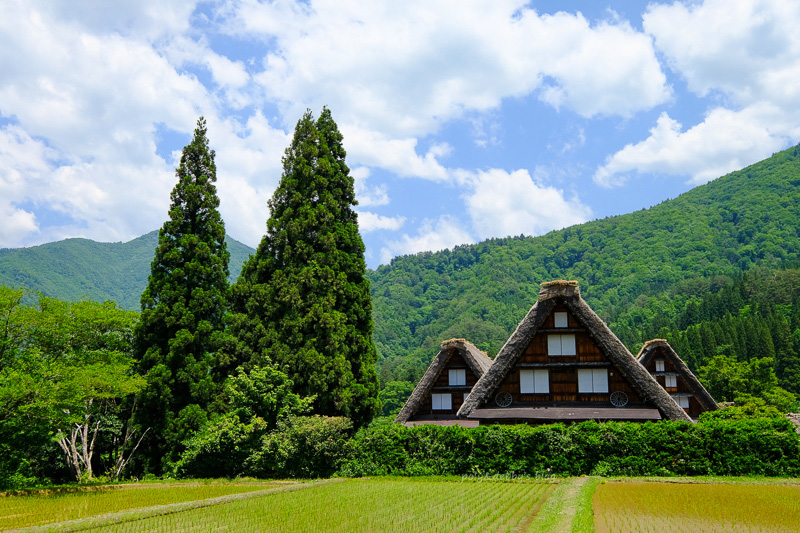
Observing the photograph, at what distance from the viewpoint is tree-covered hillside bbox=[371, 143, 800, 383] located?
106812 mm

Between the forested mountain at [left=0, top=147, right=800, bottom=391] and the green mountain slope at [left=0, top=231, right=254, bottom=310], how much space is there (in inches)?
19.7

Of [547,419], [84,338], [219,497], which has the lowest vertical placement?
[219,497]

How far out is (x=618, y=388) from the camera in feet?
74.4

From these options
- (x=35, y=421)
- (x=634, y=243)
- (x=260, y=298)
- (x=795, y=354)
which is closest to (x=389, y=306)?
(x=634, y=243)

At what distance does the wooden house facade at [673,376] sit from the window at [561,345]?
16.4m

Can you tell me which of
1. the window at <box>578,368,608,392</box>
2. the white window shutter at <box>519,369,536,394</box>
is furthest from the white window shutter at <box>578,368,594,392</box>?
the white window shutter at <box>519,369,536,394</box>

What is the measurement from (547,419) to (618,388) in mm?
3039

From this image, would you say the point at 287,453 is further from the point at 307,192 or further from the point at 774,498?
the point at 774,498

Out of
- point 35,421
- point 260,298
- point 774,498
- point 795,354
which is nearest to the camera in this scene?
point 774,498

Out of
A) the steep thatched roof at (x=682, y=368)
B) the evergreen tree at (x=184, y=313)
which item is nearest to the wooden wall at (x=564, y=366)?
the evergreen tree at (x=184, y=313)

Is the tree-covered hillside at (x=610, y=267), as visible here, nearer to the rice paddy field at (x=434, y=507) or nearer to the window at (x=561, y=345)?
the window at (x=561, y=345)

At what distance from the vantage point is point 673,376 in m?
37.9

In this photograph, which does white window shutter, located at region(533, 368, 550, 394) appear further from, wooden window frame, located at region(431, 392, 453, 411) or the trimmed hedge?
wooden window frame, located at region(431, 392, 453, 411)

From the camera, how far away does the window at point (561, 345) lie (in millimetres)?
23391
